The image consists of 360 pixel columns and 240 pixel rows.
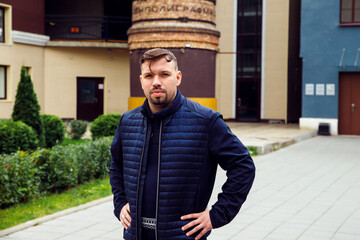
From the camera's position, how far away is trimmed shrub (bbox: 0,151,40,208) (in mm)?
7660

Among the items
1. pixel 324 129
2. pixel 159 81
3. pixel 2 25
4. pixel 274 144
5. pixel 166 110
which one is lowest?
pixel 274 144

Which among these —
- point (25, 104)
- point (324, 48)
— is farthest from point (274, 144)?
point (324, 48)

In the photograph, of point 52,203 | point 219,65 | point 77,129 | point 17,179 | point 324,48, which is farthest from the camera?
point 219,65

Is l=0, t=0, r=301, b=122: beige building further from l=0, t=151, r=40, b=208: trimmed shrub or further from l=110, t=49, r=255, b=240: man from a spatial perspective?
l=110, t=49, r=255, b=240: man

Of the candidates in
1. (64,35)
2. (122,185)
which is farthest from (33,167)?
(64,35)

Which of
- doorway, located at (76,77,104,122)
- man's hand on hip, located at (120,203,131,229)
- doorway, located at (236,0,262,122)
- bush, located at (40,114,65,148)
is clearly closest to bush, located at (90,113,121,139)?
bush, located at (40,114,65,148)

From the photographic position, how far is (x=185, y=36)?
741 inches

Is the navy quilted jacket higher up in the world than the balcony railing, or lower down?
lower down

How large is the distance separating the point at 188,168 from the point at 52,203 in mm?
5377

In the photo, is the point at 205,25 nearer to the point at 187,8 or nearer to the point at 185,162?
the point at 187,8

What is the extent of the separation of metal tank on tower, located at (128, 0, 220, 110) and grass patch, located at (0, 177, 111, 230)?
31.9 ft

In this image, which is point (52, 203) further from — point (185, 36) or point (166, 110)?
point (185, 36)

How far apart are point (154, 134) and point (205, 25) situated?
16.4 meters

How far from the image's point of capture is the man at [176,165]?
318 cm
